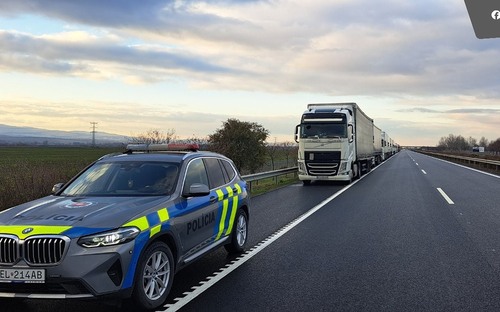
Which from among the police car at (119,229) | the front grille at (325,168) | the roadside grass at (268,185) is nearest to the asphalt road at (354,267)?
the police car at (119,229)

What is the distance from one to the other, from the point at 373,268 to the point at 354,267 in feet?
0.84

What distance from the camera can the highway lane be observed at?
4.89 metres

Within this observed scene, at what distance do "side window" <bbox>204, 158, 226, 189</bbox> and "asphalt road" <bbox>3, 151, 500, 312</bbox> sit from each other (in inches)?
45.5

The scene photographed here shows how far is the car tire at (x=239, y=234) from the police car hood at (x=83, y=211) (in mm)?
2107

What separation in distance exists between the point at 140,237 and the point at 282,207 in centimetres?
869

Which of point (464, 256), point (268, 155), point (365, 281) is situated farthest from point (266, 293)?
point (268, 155)

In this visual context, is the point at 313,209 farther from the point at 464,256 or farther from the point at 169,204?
the point at 169,204

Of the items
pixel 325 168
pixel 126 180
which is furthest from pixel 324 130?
pixel 126 180

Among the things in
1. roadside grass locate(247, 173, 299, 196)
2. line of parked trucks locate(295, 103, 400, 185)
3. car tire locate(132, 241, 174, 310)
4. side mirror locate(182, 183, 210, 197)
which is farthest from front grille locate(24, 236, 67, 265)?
line of parked trucks locate(295, 103, 400, 185)

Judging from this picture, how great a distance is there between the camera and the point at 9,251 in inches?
160

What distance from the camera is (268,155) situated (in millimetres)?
35938

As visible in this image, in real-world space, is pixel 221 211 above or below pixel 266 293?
above

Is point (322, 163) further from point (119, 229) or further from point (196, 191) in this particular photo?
point (119, 229)

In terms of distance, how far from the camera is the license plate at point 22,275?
3967 mm
